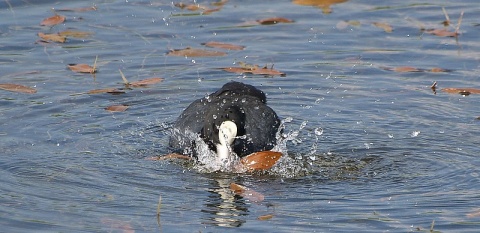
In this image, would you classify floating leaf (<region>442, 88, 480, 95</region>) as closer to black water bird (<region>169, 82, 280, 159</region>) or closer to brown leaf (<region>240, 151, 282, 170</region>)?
black water bird (<region>169, 82, 280, 159</region>)

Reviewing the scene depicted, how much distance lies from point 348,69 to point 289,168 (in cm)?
247

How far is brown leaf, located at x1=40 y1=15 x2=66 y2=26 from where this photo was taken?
11242 millimetres

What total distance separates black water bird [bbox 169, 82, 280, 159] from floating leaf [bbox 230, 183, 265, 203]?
570 millimetres

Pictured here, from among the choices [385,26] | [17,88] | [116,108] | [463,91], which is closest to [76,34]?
[17,88]

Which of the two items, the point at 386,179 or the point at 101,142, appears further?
the point at 101,142

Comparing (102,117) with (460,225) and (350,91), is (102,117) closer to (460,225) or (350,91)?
(350,91)

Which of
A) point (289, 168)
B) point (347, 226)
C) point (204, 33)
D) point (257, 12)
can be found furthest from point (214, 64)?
point (347, 226)

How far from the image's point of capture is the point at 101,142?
27.3 feet

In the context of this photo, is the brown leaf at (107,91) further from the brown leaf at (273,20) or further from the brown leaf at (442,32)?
the brown leaf at (442,32)

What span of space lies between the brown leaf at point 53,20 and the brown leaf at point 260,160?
397 cm

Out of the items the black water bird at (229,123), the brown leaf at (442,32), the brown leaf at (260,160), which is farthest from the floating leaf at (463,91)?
the brown leaf at (260,160)

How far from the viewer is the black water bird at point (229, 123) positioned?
26.6 feet

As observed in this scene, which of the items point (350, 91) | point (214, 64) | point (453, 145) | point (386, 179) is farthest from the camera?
point (214, 64)

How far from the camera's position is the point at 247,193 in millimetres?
7301
